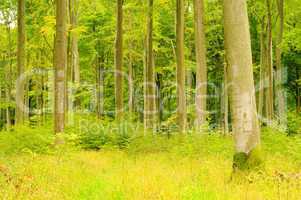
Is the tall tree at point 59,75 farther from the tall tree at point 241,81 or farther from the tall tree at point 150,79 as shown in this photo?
the tall tree at point 241,81

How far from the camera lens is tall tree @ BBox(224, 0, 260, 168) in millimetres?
10023

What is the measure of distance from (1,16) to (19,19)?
15.1m

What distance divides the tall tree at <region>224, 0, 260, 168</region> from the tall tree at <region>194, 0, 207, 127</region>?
31.0 feet

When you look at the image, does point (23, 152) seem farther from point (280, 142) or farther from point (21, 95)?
point (21, 95)

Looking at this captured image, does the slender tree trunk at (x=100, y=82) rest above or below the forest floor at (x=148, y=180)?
above

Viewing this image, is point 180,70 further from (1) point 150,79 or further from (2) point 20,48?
(2) point 20,48

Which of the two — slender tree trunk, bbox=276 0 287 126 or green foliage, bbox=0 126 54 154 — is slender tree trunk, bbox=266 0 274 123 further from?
green foliage, bbox=0 126 54 154

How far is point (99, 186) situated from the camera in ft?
29.7

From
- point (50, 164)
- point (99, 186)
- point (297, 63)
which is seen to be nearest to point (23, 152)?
point (50, 164)

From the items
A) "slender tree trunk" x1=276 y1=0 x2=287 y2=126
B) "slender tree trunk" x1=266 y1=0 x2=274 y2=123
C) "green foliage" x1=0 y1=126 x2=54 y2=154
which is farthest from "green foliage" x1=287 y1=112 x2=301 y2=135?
"green foliage" x1=0 y1=126 x2=54 y2=154

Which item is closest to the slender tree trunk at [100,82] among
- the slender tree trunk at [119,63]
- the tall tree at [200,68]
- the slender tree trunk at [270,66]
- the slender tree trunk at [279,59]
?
the slender tree trunk at [279,59]

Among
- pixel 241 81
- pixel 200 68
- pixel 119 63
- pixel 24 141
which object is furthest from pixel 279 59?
pixel 241 81

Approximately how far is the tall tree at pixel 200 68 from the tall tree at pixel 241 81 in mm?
9461

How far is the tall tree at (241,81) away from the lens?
10023mm
